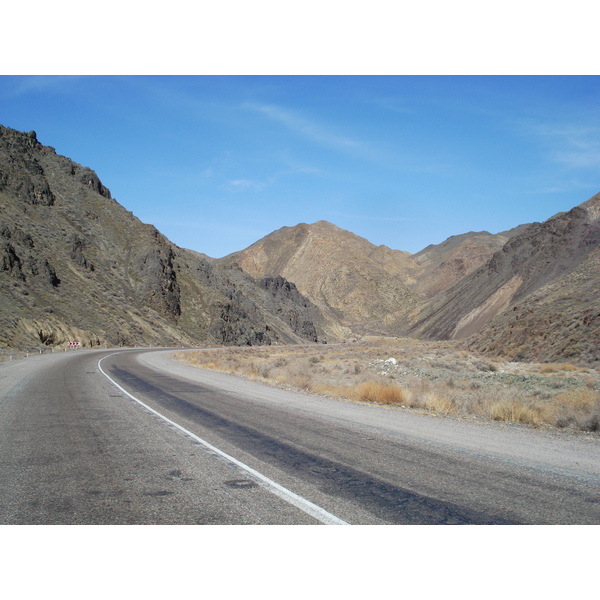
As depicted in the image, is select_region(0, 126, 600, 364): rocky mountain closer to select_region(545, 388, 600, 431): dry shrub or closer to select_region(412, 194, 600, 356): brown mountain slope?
select_region(412, 194, 600, 356): brown mountain slope

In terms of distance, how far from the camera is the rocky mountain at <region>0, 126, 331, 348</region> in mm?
49781

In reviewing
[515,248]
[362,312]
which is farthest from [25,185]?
[362,312]

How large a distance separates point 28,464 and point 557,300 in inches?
1874

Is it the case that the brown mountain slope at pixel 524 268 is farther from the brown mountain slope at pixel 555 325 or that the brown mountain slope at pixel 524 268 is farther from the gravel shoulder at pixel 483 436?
the gravel shoulder at pixel 483 436

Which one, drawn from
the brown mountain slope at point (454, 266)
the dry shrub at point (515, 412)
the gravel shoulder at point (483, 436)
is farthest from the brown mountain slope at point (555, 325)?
the brown mountain slope at point (454, 266)

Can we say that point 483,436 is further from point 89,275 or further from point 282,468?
point 89,275

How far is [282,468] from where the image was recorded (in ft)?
20.4

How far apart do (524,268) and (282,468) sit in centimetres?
7933

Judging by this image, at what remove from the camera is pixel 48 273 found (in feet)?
179

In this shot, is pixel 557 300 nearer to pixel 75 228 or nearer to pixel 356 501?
pixel 356 501

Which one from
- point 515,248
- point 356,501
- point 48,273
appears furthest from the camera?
point 515,248

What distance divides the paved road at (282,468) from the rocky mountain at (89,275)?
35.3 m

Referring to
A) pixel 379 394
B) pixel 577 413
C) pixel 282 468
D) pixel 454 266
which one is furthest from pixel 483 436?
pixel 454 266

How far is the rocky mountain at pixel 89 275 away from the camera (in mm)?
49781
